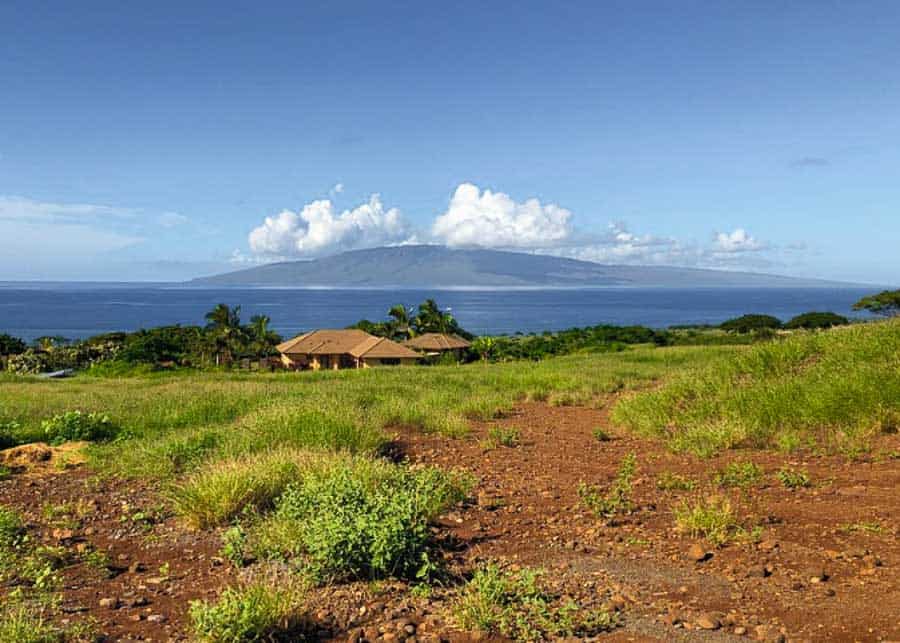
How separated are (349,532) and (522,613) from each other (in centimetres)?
124

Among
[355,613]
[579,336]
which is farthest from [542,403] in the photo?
[579,336]

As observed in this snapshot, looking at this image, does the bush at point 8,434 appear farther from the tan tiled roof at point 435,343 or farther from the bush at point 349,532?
the tan tiled roof at point 435,343

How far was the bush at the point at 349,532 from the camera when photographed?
454cm

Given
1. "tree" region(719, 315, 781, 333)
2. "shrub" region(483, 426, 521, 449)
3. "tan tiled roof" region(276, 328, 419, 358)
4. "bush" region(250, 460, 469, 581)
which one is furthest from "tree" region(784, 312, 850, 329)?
"bush" region(250, 460, 469, 581)

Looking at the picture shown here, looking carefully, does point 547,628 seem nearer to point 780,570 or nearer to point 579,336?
point 780,570

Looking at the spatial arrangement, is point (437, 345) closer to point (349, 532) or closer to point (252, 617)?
point (349, 532)

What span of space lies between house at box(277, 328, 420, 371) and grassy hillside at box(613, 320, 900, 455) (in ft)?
107

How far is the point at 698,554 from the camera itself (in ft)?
16.3

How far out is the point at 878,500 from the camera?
617 cm

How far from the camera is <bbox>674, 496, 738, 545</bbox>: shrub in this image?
531cm

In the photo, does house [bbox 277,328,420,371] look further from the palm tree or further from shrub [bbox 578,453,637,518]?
shrub [bbox 578,453,637,518]

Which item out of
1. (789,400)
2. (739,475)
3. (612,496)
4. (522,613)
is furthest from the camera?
(789,400)

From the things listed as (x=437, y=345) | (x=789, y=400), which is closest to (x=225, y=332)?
(x=437, y=345)

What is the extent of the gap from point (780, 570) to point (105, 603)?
4.40 meters
